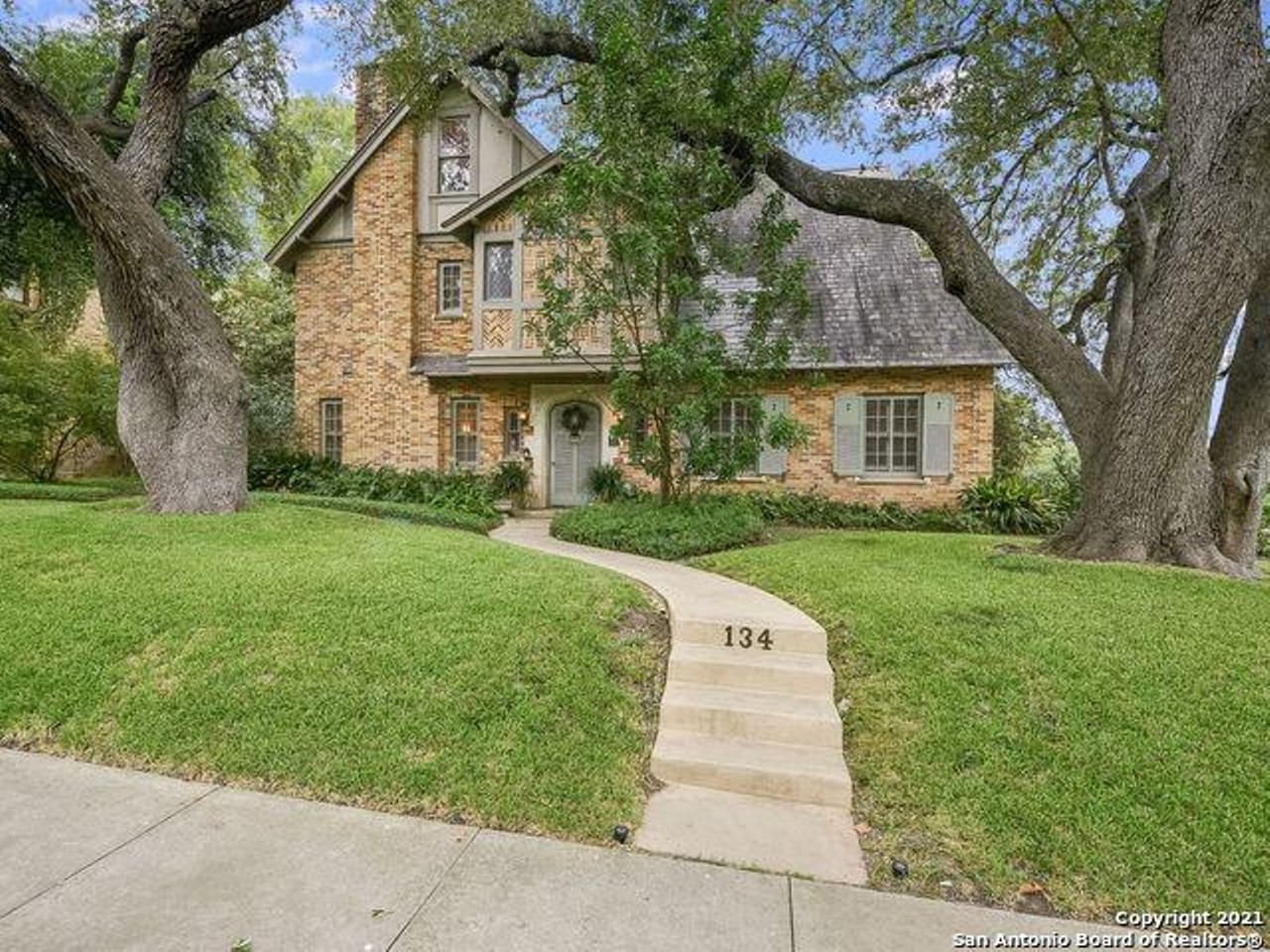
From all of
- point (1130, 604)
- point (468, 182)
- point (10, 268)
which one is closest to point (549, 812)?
point (1130, 604)

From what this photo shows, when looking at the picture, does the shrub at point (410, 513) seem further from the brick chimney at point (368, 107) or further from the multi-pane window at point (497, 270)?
the brick chimney at point (368, 107)

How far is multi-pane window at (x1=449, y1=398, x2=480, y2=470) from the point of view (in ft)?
43.9

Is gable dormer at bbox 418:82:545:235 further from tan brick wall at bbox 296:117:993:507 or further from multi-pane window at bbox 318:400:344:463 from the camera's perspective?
multi-pane window at bbox 318:400:344:463

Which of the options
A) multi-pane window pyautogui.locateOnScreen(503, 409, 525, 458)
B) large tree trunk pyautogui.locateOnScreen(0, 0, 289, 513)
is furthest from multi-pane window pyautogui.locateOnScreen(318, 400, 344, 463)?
large tree trunk pyautogui.locateOnScreen(0, 0, 289, 513)

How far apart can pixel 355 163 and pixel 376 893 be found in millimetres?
14818

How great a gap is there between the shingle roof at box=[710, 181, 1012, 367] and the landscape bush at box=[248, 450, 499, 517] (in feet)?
18.1

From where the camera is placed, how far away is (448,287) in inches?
543

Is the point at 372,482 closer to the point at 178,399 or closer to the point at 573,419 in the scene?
the point at 573,419

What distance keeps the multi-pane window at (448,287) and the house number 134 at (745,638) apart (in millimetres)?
11350


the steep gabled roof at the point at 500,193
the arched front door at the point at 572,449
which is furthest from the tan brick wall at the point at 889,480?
the steep gabled roof at the point at 500,193

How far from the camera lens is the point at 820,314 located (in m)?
12.4

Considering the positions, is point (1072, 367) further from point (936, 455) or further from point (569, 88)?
point (569, 88)

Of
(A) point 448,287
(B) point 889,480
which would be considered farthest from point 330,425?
(B) point 889,480

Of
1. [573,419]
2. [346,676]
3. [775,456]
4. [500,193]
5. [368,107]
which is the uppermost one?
[368,107]
